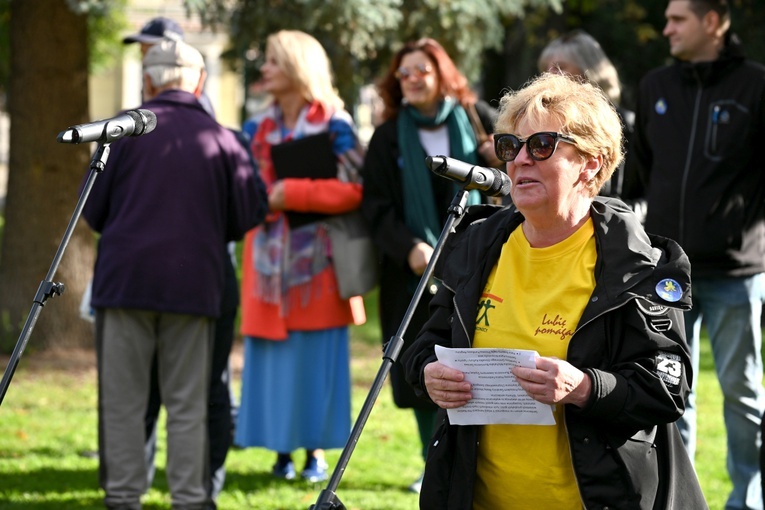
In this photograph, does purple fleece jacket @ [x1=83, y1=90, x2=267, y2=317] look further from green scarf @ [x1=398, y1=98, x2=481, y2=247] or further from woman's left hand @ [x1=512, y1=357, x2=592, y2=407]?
woman's left hand @ [x1=512, y1=357, x2=592, y2=407]

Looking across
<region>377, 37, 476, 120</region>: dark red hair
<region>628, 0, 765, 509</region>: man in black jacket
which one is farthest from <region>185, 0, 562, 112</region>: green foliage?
<region>628, 0, 765, 509</region>: man in black jacket

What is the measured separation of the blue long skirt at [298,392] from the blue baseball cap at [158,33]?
179 cm

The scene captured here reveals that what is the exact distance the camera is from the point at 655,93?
19.2ft

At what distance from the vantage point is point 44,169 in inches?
422

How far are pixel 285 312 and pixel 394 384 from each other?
0.83m

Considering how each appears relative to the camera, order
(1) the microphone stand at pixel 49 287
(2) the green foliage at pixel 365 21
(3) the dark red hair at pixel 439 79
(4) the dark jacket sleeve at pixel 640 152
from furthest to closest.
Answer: (2) the green foliage at pixel 365 21 < (3) the dark red hair at pixel 439 79 < (4) the dark jacket sleeve at pixel 640 152 < (1) the microphone stand at pixel 49 287

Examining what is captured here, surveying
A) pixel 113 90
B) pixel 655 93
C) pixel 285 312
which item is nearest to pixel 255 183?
pixel 285 312

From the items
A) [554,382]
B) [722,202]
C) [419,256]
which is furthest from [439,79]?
[554,382]

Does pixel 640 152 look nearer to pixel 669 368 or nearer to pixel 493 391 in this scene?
pixel 669 368

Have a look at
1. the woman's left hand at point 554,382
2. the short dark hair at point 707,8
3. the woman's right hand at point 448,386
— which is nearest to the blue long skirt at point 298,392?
the short dark hair at point 707,8

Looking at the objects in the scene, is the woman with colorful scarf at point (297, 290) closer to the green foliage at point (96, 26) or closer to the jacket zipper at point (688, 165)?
the jacket zipper at point (688, 165)

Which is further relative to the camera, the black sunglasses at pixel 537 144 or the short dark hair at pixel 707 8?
the short dark hair at pixel 707 8

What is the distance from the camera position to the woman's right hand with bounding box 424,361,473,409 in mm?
3281

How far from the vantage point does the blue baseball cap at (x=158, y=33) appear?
623 centimetres
